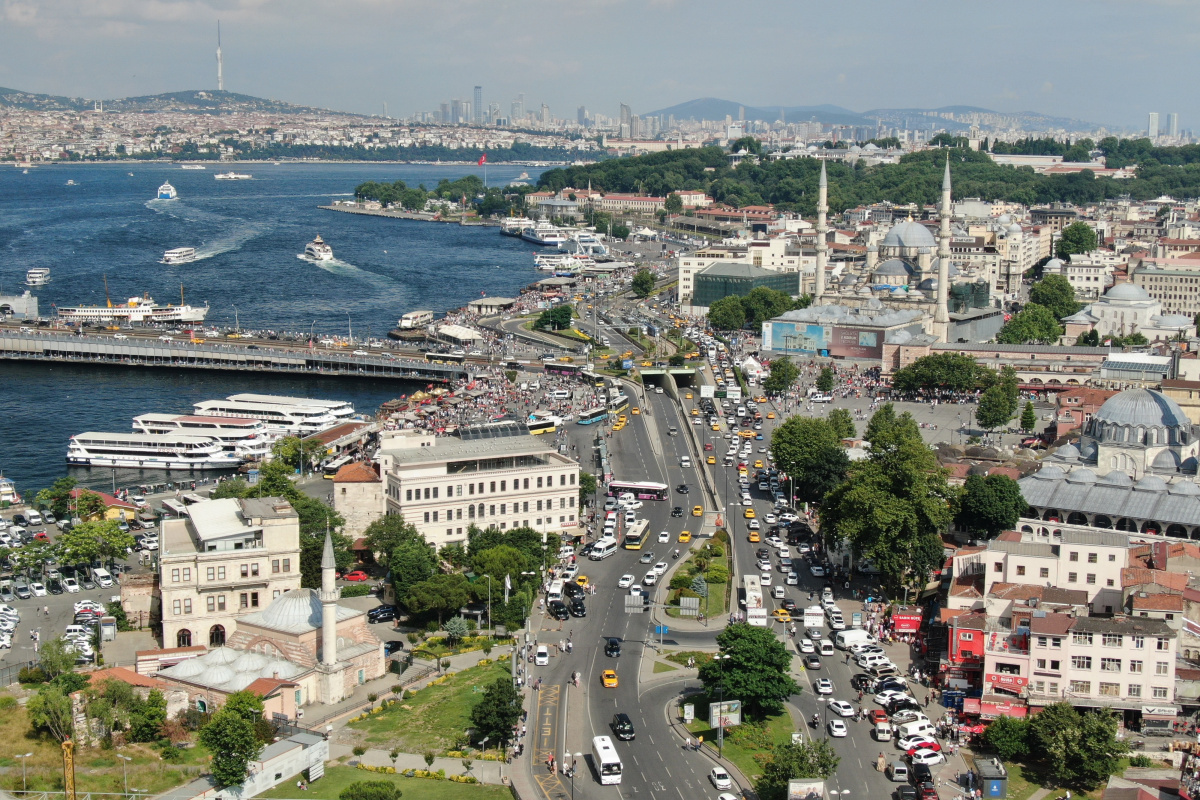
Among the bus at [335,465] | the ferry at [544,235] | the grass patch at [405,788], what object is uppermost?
the ferry at [544,235]

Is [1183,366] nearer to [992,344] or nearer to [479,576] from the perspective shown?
[992,344]

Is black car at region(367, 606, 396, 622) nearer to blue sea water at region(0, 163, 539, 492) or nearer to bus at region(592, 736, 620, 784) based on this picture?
bus at region(592, 736, 620, 784)

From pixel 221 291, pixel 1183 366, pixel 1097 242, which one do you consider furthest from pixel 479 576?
pixel 1097 242

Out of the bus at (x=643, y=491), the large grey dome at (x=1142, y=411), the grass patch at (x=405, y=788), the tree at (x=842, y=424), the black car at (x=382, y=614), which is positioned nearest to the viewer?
the grass patch at (x=405, y=788)

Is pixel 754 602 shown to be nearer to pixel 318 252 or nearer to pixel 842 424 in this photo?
pixel 842 424

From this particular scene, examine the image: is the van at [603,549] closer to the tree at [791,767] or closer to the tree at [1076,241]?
the tree at [791,767]

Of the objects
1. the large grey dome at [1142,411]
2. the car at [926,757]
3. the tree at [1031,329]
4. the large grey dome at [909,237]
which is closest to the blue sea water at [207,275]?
the large grey dome at [909,237]

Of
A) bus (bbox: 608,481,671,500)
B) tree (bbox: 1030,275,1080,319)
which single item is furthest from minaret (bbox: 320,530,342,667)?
tree (bbox: 1030,275,1080,319)
